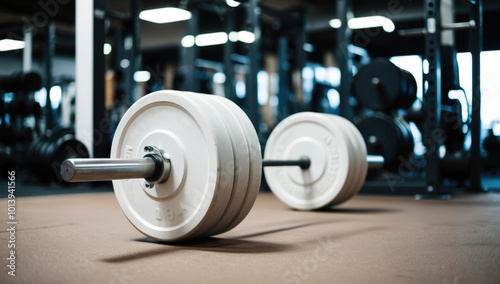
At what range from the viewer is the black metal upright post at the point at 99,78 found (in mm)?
4094

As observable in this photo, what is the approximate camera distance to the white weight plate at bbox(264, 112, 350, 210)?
2.58 m

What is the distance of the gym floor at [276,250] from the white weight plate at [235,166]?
10 centimetres

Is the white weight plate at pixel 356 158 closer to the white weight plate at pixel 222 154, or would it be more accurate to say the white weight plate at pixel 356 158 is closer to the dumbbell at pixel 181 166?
the dumbbell at pixel 181 166

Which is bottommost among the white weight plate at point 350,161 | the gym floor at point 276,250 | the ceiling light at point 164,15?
the gym floor at point 276,250

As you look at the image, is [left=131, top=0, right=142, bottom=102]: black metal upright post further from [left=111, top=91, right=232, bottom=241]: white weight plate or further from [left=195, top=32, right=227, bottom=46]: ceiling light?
[left=195, top=32, right=227, bottom=46]: ceiling light

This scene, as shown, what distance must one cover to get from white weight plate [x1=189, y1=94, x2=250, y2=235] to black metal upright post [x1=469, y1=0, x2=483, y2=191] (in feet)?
10.1

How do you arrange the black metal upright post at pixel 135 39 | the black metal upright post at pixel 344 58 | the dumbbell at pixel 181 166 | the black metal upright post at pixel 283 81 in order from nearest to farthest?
the dumbbell at pixel 181 166 < the black metal upright post at pixel 344 58 < the black metal upright post at pixel 135 39 < the black metal upright post at pixel 283 81

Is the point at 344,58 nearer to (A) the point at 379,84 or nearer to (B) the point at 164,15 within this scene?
(A) the point at 379,84

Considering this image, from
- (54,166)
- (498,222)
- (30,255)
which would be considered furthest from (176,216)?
(54,166)

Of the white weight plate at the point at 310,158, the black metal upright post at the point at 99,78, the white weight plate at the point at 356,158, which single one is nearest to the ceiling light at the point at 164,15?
the black metal upright post at the point at 99,78

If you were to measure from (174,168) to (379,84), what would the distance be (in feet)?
8.16

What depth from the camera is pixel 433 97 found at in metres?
3.53

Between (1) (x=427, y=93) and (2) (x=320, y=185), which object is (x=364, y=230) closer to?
(2) (x=320, y=185)

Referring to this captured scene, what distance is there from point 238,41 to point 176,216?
23.8 feet
